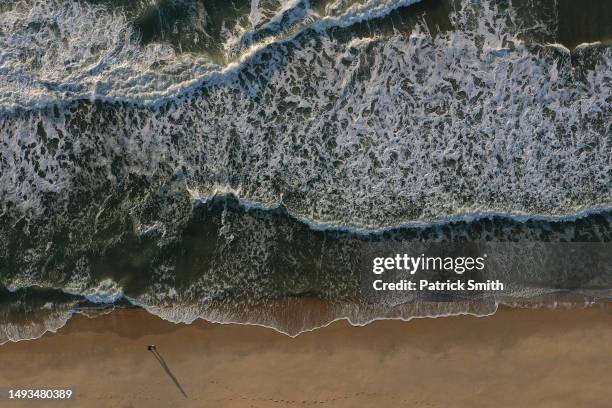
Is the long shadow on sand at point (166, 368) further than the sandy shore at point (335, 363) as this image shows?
Yes

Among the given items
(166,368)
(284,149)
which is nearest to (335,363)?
(166,368)

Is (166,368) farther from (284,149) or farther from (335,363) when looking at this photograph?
(284,149)

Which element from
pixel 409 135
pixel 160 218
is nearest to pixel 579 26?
pixel 409 135

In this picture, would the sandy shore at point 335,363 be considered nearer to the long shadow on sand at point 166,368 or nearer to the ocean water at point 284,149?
the long shadow on sand at point 166,368

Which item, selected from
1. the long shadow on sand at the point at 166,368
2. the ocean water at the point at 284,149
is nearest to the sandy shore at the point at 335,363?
the long shadow on sand at the point at 166,368

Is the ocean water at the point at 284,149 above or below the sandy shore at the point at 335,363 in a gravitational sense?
above
